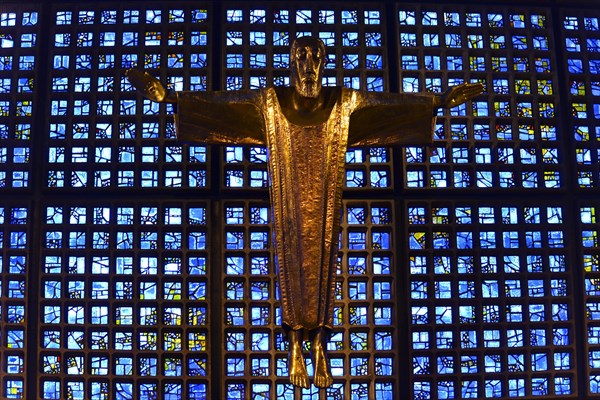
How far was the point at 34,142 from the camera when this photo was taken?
4344mm

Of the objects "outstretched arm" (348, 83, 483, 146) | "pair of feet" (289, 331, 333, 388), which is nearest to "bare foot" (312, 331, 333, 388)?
"pair of feet" (289, 331, 333, 388)

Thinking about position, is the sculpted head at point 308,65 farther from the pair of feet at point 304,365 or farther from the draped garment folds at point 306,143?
the pair of feet at point 304,365

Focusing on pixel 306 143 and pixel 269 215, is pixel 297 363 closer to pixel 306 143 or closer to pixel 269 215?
pixel 306 143

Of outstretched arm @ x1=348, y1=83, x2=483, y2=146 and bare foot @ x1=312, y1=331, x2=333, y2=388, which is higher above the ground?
outstretched arm @ x1=348, y1=83, x2=483, y2=146

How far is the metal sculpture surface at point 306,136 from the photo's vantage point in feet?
11.2

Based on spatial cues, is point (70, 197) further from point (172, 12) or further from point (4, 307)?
point (172, 12)

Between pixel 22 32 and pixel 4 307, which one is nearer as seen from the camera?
pixel 4 307

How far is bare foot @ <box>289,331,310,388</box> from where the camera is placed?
10.7 feet

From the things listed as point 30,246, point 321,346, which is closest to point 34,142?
point 30,246

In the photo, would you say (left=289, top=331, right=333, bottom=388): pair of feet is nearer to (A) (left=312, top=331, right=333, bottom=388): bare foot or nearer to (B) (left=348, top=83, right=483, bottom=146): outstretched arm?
(A) (left=312, top=331, right=333, bottom=388): bare foot

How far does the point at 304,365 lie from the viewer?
3305 mm

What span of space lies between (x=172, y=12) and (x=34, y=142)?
111 centimetres

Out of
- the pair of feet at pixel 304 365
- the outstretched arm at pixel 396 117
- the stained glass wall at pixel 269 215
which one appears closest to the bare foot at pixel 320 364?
the pair of feet at pixel 304 365

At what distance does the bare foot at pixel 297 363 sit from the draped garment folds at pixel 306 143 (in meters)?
0.05
